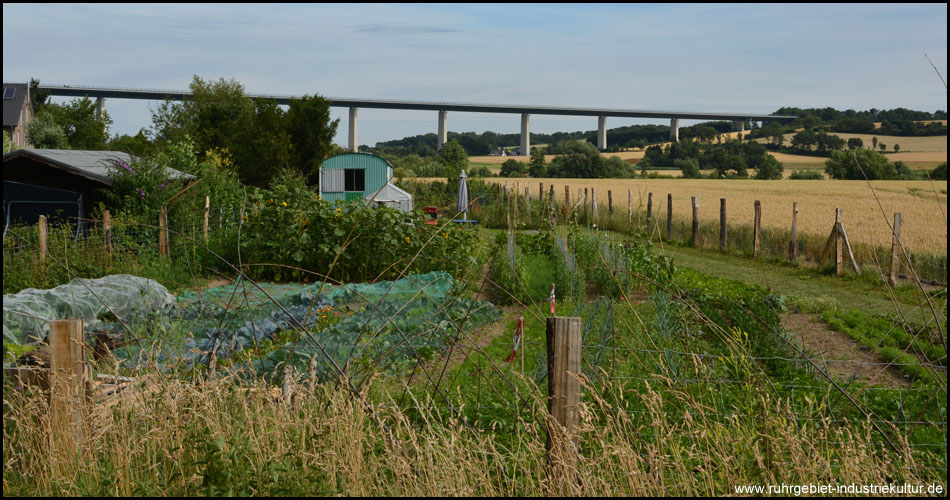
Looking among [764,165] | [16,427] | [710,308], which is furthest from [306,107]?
[764,165]

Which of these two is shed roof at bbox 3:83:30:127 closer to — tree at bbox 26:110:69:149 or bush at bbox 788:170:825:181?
tree at bbox 26:110:69:149

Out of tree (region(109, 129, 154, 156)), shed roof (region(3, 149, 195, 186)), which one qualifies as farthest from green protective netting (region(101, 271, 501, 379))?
tree (region(109, 129, 154, 156))

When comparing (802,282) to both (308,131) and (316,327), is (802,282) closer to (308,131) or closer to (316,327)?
(316,327)

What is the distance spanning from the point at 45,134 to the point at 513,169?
36257 millimetres

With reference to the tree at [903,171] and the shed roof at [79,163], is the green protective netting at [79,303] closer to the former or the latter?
the shed roof at [79,163]

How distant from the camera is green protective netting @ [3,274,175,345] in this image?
650 centimetres

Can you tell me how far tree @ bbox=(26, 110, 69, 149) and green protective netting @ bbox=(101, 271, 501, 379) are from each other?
115 feet

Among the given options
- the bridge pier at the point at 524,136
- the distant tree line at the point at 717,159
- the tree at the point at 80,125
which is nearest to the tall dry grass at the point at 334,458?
the tree at the point at 80,125

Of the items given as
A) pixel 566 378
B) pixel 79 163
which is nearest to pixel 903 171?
pixel 79 163

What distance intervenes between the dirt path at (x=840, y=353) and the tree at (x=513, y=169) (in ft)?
174

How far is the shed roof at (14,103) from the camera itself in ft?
143

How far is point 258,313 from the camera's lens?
7133mm

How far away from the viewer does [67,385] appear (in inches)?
130

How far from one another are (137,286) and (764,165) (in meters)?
55.4
